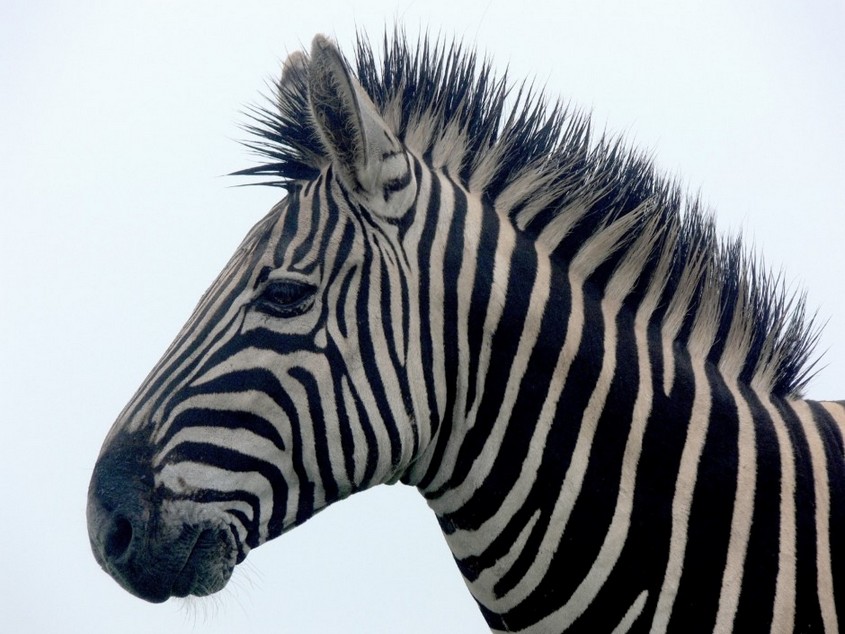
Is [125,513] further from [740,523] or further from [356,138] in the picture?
[740,523]

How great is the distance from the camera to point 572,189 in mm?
4809

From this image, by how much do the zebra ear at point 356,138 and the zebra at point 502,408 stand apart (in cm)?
1

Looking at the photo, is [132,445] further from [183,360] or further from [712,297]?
[712,297]

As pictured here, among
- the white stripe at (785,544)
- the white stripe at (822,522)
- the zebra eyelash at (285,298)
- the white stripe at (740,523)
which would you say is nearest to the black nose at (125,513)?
the zebra eyelash at (285,298)

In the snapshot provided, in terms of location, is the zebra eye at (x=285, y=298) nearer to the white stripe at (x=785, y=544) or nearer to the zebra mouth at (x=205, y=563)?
the zebra mouth at (x=205, y=563)

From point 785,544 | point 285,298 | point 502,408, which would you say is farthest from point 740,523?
point 285,298

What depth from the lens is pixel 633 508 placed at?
4156 millimetres

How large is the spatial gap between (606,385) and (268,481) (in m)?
1.63

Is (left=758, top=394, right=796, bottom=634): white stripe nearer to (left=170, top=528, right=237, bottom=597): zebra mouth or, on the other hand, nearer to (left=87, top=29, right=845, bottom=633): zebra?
(left=87, top=29, right=845, bottom=633): zebra

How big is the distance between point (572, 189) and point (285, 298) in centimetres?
161

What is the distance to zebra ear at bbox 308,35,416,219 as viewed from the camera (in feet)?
14.1

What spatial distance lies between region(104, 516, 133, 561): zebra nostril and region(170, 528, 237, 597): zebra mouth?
27 cm

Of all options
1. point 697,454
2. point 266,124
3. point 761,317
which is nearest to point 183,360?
point 266,124

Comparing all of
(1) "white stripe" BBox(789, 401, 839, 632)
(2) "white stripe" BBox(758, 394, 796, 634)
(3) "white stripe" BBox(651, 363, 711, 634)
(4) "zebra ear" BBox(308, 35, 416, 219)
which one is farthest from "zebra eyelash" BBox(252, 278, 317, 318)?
(1) "white stripe" BBox(789, 401, 839, 632)
